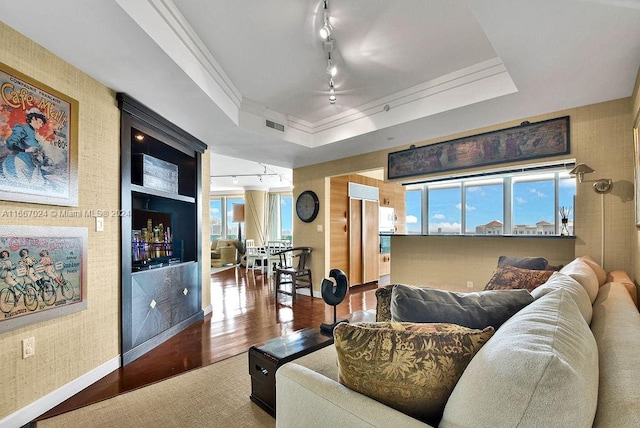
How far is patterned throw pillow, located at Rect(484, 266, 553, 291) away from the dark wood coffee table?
146 cm

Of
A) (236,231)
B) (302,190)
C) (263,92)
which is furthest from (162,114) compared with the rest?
(236,231)

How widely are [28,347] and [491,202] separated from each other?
827cm

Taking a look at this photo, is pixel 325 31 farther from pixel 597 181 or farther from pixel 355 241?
pixel 355 241

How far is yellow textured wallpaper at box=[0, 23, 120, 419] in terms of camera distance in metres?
1.85

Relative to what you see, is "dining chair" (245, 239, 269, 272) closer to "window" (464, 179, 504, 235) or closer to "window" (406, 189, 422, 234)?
"window" (406, 189, 422, 234)

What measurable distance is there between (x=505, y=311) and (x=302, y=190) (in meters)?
4.85

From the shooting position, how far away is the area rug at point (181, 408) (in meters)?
1.87

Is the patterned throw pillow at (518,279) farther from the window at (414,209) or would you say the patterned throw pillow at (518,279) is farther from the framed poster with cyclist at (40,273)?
the window at (414,209)

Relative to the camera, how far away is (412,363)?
849 millimetres

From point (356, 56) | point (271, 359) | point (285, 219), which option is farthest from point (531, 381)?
point (285, 219)

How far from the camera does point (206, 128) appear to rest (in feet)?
11.6

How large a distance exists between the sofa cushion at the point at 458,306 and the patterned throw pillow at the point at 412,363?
0.26 metres

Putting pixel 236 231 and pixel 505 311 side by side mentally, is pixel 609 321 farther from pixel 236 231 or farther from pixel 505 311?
pixel 236 231

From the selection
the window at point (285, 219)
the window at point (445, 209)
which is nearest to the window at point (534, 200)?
the window at point (445, 209)
